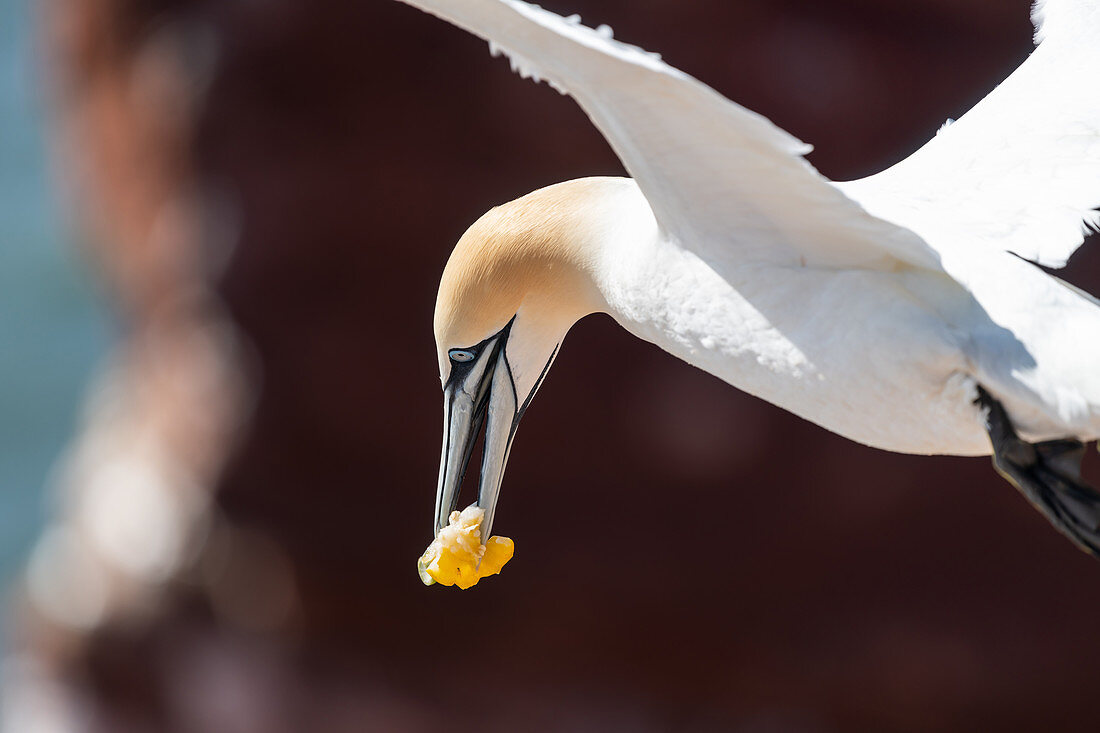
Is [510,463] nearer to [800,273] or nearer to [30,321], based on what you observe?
[800,273]

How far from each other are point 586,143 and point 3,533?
693cm

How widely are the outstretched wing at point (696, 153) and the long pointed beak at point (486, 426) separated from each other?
52cm

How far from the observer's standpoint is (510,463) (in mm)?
6023

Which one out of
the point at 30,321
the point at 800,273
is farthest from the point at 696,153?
the point at 30,321

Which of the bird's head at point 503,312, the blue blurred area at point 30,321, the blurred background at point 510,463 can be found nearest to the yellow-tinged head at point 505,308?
the bird's head at point 503,312

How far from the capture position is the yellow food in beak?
8.24 feet

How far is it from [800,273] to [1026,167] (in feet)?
1.93

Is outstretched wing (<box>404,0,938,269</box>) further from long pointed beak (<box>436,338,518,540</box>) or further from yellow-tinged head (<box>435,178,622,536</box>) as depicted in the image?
long pointed beak (<box>436,338,518,540</box>)

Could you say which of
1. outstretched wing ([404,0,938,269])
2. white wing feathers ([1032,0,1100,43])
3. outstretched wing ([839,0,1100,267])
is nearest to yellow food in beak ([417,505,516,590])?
outstretched wing ([404,0,938,269])

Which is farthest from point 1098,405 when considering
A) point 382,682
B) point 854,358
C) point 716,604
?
point 382,682

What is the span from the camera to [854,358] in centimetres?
218

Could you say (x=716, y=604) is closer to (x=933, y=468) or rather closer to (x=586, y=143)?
(x=933, y=468)

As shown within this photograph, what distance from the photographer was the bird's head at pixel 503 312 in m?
2.51

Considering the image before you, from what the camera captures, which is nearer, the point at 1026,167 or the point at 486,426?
the point at 1026,167
